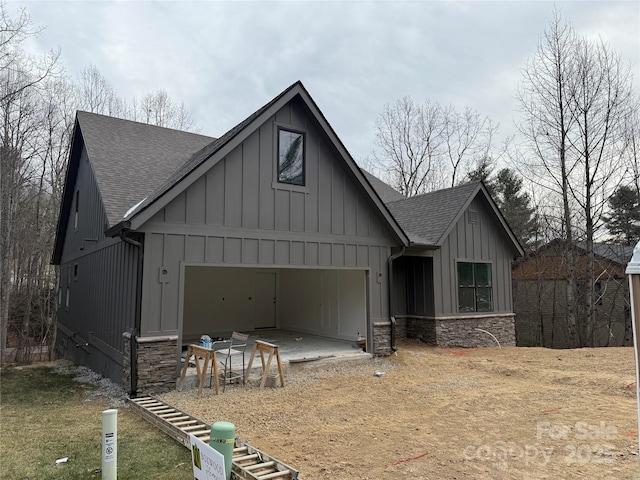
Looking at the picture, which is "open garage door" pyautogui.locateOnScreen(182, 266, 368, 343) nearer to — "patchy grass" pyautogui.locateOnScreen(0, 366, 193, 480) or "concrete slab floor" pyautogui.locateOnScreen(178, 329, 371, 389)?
"concrete slab floor" pyautogui.locateOnScreen(178, 329, 371, 389)

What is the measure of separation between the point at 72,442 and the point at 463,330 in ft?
36.4

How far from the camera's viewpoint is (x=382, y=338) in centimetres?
1035

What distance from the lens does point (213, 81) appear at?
19.8 metres

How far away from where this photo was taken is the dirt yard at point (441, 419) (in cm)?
418

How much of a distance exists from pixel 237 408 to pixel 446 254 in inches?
346

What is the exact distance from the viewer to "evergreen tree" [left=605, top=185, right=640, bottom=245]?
20547 millimetres

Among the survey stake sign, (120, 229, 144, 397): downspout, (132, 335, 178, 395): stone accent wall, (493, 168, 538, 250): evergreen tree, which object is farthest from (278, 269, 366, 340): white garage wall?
(493, 168, 538, 250): evergreen tree

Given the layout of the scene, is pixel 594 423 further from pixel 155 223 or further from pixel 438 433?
pixel 155 223

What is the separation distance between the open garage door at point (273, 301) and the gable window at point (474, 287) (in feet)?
13.3

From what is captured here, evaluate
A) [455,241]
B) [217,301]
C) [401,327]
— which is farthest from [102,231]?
[455,241]

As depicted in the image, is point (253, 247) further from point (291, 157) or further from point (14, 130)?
point (14, 130)

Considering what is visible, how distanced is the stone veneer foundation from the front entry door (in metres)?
7.23

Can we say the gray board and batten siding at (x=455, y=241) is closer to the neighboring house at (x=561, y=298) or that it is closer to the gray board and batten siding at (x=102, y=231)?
the neighboring house at (x=561, y=298)

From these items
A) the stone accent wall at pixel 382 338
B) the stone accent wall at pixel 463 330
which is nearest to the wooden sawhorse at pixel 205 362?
the stone accent wall at pixel 382 338
